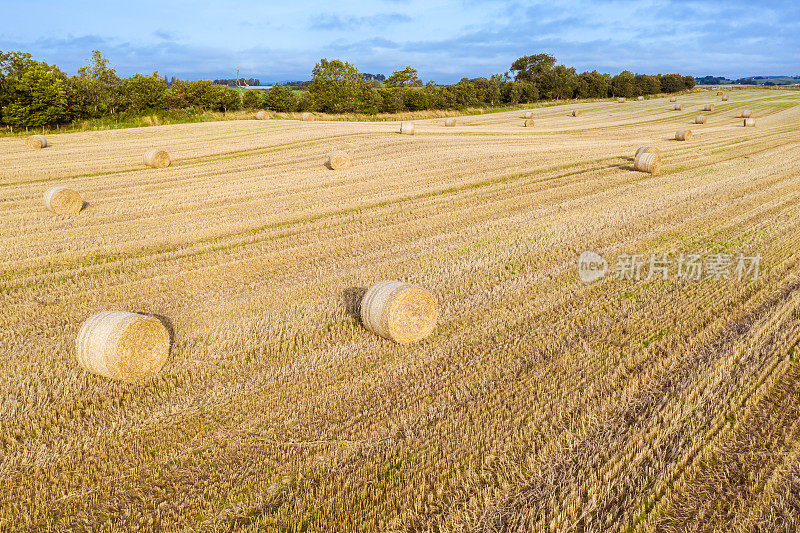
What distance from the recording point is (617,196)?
47.0 ft

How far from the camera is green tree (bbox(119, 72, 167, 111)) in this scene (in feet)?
120

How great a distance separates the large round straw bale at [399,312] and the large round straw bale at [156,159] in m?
17.0

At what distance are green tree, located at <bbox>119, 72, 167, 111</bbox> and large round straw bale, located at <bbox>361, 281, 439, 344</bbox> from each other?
37.3 meters

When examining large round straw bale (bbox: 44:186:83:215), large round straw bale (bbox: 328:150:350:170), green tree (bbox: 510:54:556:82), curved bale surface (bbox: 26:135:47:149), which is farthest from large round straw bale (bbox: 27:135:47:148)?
green tree (bbox: 510:54:556:82)

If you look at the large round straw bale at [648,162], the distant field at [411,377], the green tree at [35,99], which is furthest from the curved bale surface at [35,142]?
the large round straw bale at [648,162]

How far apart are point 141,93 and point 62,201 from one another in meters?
27.9

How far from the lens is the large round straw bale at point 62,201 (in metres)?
13.1

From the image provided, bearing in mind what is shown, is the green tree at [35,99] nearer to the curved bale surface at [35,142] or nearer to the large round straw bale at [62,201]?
the curved bale surface at [35,142]

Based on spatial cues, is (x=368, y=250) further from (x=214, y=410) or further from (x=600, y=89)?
(x=600, y=89)

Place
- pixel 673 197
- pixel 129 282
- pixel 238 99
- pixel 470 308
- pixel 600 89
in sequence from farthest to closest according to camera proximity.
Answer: pixel 600 89
pixel 238 99
pixel 673 197
pixel 129 282
pixel 470 308

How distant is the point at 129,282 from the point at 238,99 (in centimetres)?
3758

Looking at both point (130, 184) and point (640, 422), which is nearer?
point (640, 422)

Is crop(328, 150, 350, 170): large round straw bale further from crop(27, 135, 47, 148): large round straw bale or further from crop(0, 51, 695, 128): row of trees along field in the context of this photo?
crop(0, 51, 695, 128): row of trees along field

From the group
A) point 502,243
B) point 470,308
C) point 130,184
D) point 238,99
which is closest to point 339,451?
point 470,308
